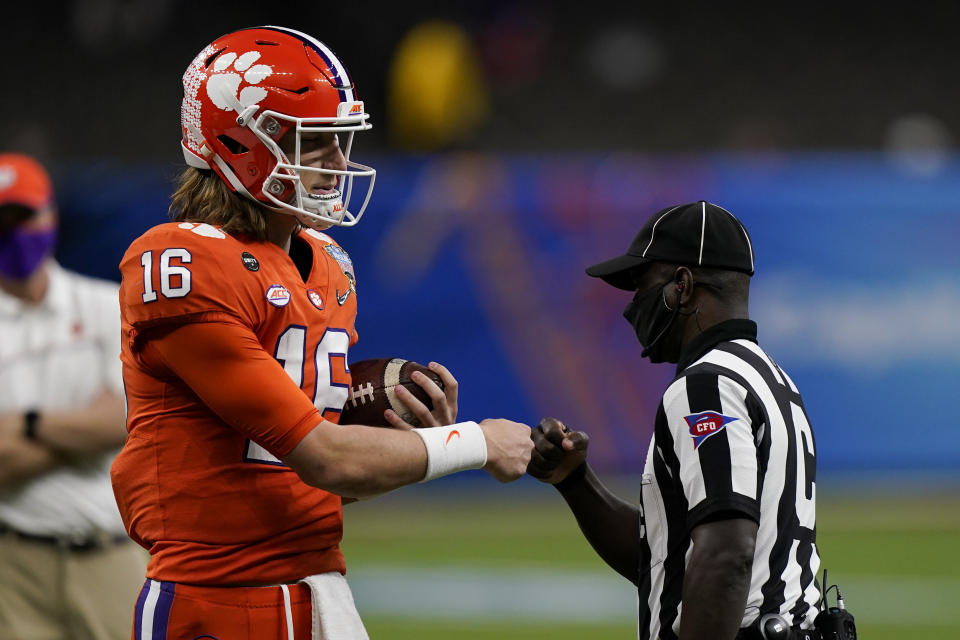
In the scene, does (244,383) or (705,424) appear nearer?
(244,383)

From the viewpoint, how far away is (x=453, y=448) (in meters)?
3.32

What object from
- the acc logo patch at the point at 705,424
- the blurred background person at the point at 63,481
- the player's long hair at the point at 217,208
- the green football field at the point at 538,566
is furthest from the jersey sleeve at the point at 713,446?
the green football field at the point at 538,566

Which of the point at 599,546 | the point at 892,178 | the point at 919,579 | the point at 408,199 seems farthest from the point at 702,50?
the point at 599,546

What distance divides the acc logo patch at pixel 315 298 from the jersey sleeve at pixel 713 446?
887 mm

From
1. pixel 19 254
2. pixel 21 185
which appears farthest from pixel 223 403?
pixel 21 185

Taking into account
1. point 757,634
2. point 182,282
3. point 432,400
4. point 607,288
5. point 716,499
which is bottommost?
point 757,634

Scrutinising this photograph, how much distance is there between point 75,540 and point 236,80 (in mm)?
2091

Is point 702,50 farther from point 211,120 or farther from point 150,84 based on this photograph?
point 211,120

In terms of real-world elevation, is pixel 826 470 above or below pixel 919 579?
above

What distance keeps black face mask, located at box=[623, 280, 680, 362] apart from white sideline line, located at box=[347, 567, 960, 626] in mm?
4677

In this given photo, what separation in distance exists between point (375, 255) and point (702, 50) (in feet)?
21.0

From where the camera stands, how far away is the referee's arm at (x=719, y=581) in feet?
10.3

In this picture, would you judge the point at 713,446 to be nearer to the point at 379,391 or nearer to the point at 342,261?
the point at 379,391

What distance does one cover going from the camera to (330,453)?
3.16 m
